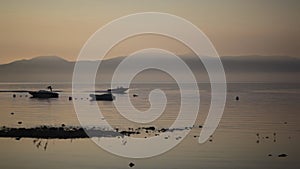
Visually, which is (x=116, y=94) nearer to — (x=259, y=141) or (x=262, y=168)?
(x=259, y=141)

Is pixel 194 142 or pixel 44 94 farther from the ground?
pixel 44 94

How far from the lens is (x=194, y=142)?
8617mm

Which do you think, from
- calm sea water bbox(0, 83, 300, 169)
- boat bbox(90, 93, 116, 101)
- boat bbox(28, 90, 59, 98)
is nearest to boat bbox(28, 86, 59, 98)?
boat bbox(28, 90, 59, 98)

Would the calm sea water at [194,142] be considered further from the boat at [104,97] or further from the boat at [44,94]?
the boat at [44,94]

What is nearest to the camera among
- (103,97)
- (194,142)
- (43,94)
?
(194,142)

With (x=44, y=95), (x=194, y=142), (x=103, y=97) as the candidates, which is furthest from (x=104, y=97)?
(x=194, y=142)

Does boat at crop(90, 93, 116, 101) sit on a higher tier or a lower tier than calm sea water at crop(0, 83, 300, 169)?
higher

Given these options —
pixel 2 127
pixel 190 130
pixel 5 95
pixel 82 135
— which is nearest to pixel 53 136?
pixel 82 135

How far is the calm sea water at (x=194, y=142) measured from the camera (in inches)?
308

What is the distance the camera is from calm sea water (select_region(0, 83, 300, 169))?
7812mm

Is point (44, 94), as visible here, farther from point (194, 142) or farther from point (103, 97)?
point (194, 142)

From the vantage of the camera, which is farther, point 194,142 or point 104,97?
point 104,97

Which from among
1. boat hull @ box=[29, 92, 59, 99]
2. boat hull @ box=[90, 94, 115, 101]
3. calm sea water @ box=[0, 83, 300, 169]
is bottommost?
calm sea water @ box=[0, 83, 300, 169]

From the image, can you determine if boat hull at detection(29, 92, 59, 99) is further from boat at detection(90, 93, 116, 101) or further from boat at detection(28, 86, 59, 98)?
Answer: boat at detection(90, 93, 116, 101)
